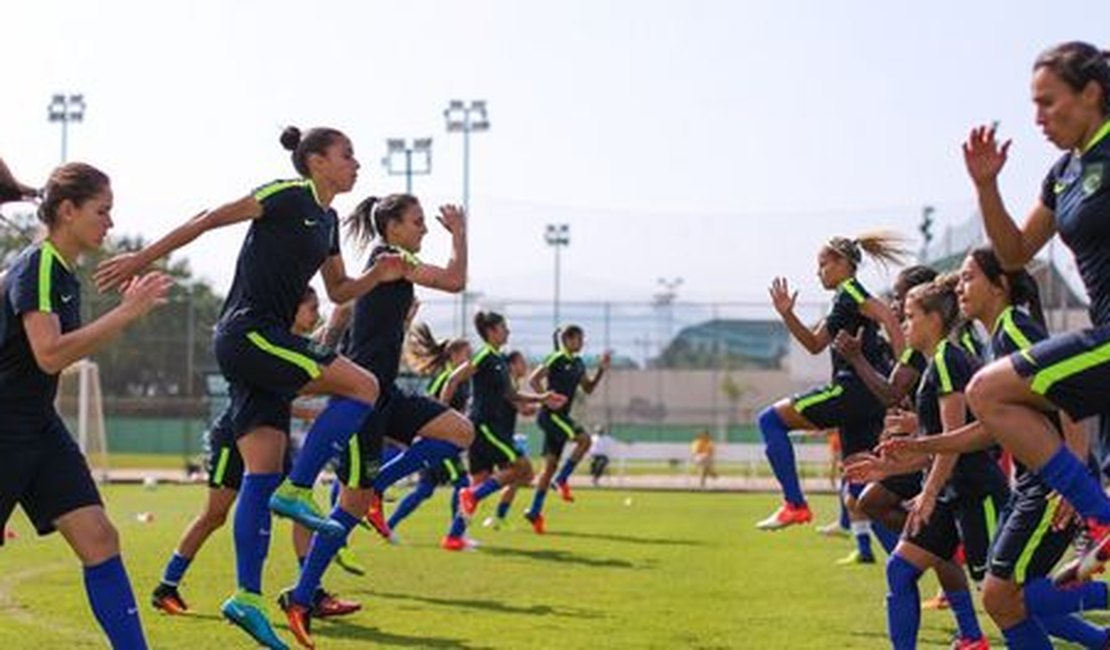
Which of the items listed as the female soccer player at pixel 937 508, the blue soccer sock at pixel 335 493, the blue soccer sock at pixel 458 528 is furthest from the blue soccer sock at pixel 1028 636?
the blue soccer sock at pixel 458 528

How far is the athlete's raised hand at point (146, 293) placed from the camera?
647cm

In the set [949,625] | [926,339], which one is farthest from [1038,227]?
[949,625]

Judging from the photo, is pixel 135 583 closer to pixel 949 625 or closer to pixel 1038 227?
pixel 949 625

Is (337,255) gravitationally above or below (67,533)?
above

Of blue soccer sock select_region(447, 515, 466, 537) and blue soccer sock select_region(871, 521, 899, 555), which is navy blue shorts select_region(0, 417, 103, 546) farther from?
blue soccer sock select_region(447, 515, 466, 537)

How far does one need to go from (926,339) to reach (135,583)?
6.47m

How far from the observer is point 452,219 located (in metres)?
9.74

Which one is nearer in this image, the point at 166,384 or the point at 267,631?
the point at 267,631

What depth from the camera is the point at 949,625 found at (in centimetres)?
1043

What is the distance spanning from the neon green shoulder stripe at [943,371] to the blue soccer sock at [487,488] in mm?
10322

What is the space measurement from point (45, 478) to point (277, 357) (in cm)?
188

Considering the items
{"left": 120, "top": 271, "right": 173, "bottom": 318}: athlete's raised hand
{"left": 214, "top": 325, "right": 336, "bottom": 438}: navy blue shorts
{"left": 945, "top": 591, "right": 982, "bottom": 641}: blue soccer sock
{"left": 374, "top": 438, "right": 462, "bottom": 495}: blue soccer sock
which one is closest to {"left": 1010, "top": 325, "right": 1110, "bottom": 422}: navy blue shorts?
{"left": 945, "top": 591, "right": 982, "bottom": 641}: blue soccer sock

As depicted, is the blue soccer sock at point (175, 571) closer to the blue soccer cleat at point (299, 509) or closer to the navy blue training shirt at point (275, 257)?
Answer: the blue soccer cleat at point (299, 509)

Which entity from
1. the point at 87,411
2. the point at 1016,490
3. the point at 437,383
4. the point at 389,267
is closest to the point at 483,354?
the point at 437,383
